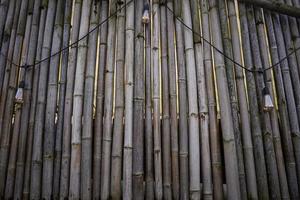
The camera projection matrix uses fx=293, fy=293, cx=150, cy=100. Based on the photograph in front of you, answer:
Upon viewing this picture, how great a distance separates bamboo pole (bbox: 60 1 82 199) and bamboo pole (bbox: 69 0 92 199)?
0.03 meters

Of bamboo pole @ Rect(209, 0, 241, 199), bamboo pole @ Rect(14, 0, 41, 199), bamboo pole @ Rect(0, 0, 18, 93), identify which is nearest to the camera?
bamboo pole @ Rect(209, 0, 241, 199)

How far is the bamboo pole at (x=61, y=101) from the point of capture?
192 cm

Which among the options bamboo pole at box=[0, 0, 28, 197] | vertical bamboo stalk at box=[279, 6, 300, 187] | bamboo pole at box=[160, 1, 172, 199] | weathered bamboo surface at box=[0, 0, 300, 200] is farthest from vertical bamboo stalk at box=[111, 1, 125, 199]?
vertical bamboo stalk at box=[279, 6, 300, 187]

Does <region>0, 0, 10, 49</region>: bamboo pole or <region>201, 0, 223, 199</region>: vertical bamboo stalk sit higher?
<region>0, 0, 10, 49</region>: bamboo pole

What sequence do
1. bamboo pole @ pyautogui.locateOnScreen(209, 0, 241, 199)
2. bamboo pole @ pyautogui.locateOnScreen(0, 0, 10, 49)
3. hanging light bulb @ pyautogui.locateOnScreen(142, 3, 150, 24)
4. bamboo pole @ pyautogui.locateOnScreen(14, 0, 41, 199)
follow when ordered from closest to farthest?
bamboo pole @ pyautogui.locateOnScreen(209, 0, 241, 199)
bamboo pole @ pyautogui.locateOnScreen(14, 0, 41, 199)
hanging light bulb @ pyautogui.locateOnScreen(142, 3, 150, 24)
bamboo pole @ pyautogui.locateOnScreen(0, 0, 10, 49)

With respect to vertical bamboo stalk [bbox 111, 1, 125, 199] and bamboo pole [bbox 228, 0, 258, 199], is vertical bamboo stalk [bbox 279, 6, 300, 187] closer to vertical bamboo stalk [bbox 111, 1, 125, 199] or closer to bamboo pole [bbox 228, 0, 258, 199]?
bamboo pole [bbox 228, 0, 258, 199]

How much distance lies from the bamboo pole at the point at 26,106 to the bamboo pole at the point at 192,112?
1.13 m

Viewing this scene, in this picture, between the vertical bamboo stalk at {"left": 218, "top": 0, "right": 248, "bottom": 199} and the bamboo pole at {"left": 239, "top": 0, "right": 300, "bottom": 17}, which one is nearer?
the vertical bamboo stalk at {"left": 218, "top": 0, "right": 248, "bottom": 199}

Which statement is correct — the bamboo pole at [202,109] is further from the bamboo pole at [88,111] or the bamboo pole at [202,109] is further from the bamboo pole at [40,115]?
the bamboo pole at [40,115]

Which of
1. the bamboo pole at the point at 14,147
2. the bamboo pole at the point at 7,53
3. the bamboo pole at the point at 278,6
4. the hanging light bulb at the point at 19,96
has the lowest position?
the bamboo pole at the point at 14,147

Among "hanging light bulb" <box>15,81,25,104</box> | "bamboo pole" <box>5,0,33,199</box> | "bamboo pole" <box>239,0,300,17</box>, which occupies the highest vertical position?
"bamboo pole" <box>239,0,300,17</box>

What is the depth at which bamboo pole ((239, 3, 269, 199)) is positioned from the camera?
1.89 meters

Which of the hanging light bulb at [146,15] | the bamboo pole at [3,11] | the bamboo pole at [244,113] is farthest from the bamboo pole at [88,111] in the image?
the bamboo pole at [244,113]

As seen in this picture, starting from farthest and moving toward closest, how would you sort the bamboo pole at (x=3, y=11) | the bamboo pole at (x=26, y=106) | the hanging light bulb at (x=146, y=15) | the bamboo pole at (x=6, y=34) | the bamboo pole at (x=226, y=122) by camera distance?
the bamboo pole at (x=3, y=11), the bamboo pole at (x=6, y=34), the hanging light bulb at (x=146, y=15), the bamboo pole at (x=26, y=106), the bamboo pole at (x=226, y=122)
